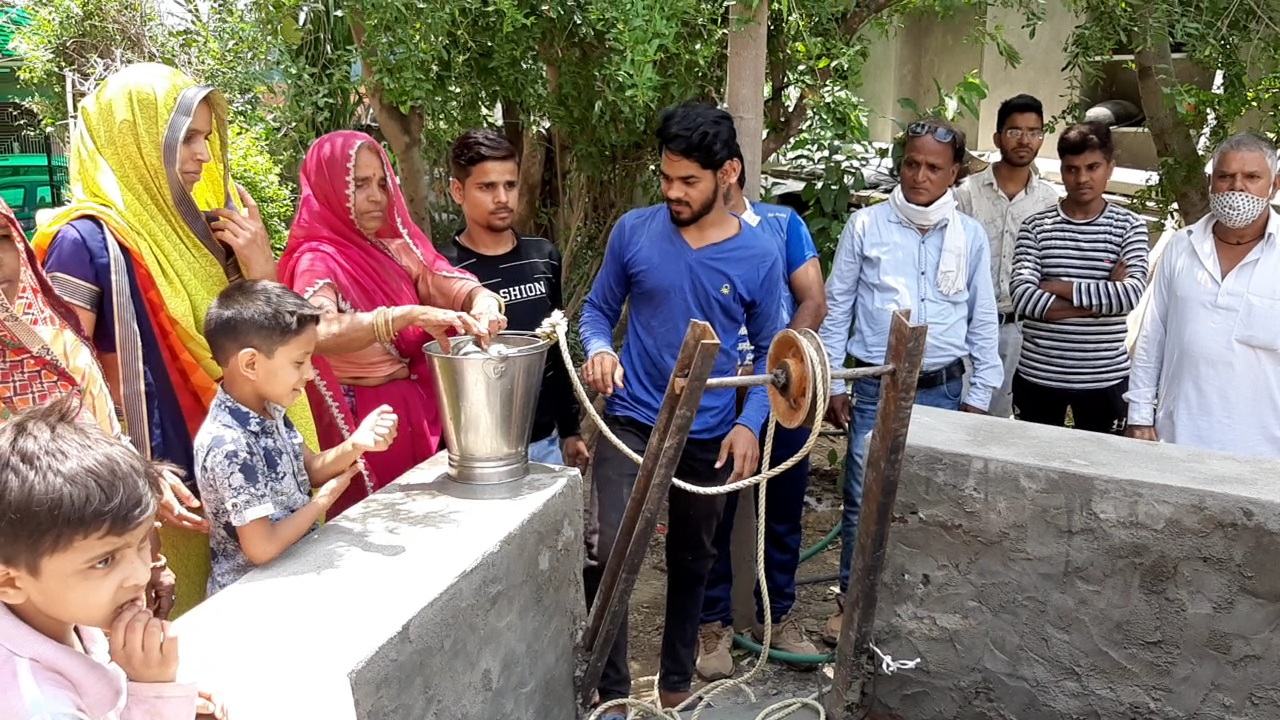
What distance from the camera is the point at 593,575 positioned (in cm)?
328

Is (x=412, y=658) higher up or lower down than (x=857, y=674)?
higher up

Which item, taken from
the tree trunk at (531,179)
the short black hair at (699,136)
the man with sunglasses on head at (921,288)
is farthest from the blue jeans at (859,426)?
the tree trunk at (531,179)

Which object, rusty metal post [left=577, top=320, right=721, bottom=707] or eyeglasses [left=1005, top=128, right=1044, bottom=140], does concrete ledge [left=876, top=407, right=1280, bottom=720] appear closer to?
rusty metal post [left=577, top=320, right=721, bottom=707]

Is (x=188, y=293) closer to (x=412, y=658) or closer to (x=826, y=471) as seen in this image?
(x=412, y=658)

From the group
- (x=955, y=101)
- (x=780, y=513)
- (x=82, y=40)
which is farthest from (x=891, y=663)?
(x=82, y=40)

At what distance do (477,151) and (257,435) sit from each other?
131 cm

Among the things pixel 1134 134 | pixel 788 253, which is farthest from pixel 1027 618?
pixel 1134 134

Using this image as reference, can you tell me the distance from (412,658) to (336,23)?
323cm

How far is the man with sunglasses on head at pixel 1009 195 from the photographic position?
418 centimetres

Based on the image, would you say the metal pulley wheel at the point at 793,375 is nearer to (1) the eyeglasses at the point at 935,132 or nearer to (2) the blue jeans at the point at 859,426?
(2) the blue jeans at the point at 859,426

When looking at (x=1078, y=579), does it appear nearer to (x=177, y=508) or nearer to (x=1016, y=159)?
(x=1016, y=159)

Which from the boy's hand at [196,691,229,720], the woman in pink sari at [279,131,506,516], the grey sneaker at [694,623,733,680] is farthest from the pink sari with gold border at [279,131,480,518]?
the grey sneaker at [694,623,733,680]

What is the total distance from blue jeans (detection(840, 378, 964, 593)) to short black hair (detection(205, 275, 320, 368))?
2.10m

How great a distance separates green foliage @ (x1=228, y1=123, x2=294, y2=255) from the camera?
16.3ft
